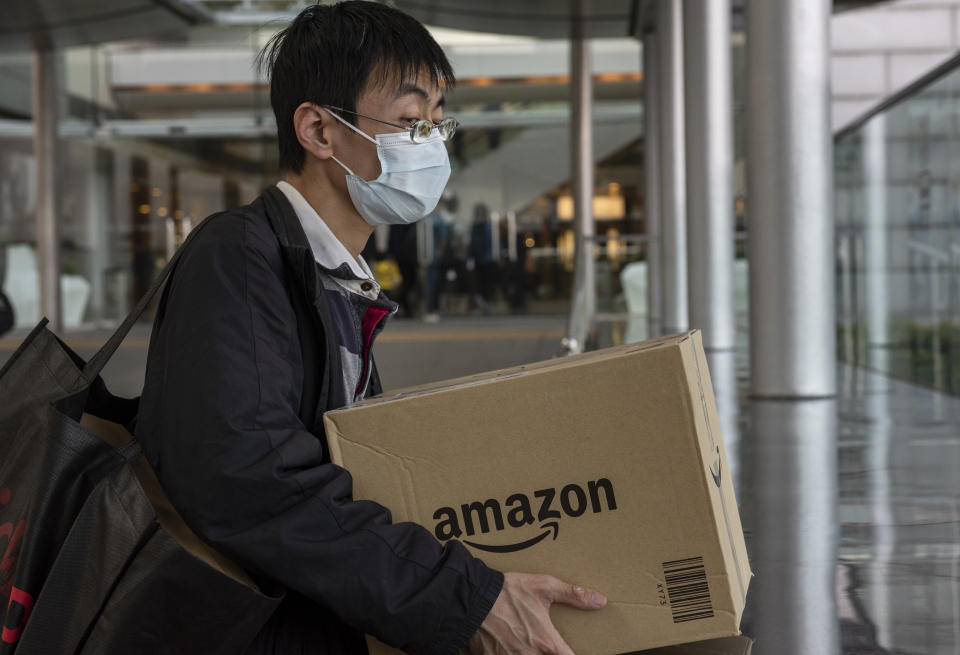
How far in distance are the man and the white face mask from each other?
15mm

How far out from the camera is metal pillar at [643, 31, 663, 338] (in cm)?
1518

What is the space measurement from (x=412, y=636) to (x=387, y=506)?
21 centimetres

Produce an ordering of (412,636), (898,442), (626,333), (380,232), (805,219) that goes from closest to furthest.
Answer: (412,636), (898,442), (805,219), (626,333), (380,232)

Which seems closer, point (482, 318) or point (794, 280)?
point (794, 280)

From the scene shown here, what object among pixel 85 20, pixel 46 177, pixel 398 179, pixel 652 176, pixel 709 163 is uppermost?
pixel 85 20

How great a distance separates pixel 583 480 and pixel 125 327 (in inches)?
26.8

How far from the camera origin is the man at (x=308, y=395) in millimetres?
1450

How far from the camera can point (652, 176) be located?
→ 1800 centimetres

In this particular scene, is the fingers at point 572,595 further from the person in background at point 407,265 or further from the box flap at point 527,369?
the person in background at point 407,265

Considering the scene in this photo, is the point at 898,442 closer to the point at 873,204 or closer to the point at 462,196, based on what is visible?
the point at 873,204

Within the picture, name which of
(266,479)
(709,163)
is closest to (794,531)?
(266,479)

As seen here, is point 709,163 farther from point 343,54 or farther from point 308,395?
point 308,395

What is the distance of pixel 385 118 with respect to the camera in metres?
1.83

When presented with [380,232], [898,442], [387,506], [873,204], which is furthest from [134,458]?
[380,232]
